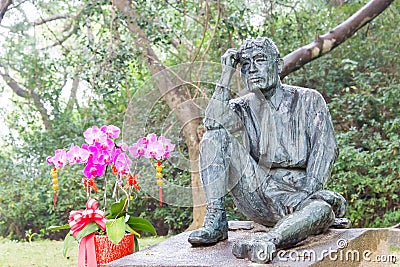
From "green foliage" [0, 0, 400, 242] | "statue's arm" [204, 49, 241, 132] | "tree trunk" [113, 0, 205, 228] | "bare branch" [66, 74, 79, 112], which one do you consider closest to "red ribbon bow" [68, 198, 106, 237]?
"statue's arm" [204, 49, 241, 132]

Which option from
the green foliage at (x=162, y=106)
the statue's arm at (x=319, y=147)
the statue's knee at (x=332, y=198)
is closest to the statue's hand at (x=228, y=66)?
the statue's arm at (x=319, y=147)

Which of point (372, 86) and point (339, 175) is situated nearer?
point (339, 175)

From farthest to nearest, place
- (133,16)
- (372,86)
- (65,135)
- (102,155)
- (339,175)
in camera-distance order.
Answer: (65,135), (372,86), (339,175), (133,16), (102,155)

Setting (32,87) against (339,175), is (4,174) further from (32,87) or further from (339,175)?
(339,175)

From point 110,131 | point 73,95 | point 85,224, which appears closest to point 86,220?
point 85,224

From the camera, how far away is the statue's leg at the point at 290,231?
280 cm

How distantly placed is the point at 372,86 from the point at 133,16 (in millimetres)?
3054

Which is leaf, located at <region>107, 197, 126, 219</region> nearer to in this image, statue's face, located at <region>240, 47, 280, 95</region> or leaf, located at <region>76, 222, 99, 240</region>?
leaf, located at <region>76, 222, 99, 240</region>

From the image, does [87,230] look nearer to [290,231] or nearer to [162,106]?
[290,231]

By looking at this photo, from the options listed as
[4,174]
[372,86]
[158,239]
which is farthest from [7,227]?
[372,86]

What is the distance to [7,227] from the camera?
843 centimetres

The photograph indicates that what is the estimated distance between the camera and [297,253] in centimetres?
293

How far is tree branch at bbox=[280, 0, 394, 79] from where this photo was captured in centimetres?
629

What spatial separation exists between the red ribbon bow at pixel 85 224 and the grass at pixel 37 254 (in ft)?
7.19
